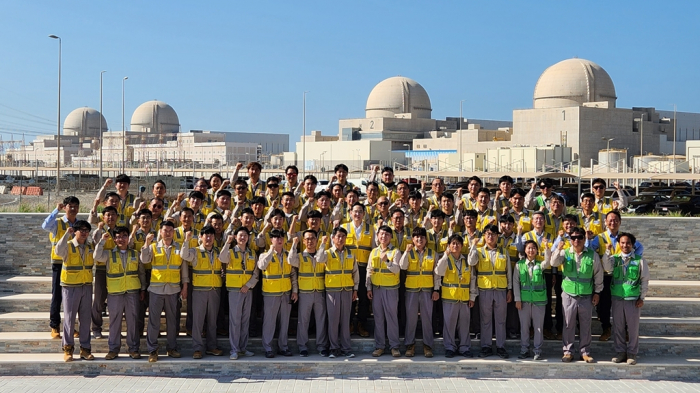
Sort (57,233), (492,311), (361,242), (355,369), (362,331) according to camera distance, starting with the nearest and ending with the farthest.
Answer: (355,369) < (492,311) < (57,233) < (361,242) < (362,331)

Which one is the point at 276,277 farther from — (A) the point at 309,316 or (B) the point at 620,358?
(B) the point at 620,358

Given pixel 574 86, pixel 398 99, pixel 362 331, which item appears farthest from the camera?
pixel 398 99

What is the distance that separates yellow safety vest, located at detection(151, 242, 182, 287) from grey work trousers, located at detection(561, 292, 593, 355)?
15.0ft

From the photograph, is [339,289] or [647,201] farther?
[647,201]

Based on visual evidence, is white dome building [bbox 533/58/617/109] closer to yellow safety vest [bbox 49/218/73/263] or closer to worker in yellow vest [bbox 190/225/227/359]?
worker in yellow vest [bbox 190/225/227/359]

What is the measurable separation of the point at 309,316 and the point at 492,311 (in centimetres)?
221

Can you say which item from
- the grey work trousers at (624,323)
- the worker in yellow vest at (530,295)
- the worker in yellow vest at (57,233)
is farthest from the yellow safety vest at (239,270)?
the grey work trousers at (624,323)

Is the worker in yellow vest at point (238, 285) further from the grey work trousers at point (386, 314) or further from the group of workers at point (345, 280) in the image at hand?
the grey work trousers at point (386, 314)

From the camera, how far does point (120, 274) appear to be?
28.8 feet

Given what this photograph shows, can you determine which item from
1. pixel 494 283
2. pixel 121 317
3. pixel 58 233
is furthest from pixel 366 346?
pixel 58 233

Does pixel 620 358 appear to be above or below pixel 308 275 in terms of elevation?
below

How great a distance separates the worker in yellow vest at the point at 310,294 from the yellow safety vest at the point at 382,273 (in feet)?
2.03

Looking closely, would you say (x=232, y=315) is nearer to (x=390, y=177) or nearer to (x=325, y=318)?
(x=325, y=318)

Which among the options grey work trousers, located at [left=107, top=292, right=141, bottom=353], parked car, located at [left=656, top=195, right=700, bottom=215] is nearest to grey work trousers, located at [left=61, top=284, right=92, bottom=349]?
grey work trousers, located at [left=107, top=292, right=141, bottom=353]
